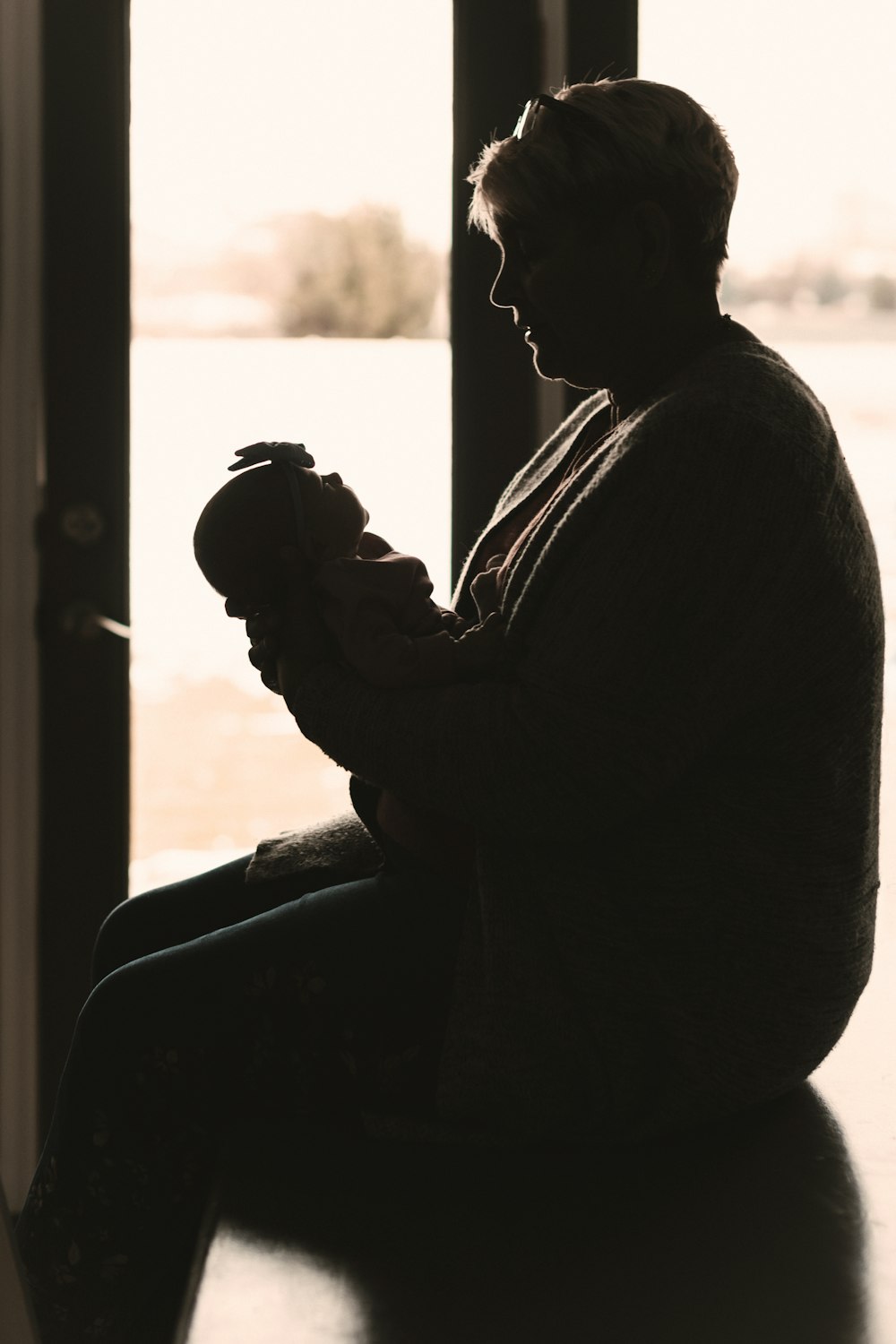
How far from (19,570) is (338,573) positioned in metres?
1.17

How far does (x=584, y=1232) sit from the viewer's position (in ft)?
3.55

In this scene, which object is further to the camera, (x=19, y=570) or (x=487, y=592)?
(x=19, y=570)

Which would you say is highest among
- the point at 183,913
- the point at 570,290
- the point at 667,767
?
the point at 570,290

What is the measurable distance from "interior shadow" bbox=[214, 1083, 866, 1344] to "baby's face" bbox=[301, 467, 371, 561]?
558 millimetres

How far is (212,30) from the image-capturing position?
84.1 inches

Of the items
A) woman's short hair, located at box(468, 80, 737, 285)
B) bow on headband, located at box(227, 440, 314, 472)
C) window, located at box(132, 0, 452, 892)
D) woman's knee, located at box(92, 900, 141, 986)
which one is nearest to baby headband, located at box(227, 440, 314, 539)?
bow on headband, located at box(227, 440, 314, 472)

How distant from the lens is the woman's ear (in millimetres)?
1155

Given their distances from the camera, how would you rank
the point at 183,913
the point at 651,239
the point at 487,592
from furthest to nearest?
1. the point at 183,913
2. the point at 487,592
3. the point at 651,239

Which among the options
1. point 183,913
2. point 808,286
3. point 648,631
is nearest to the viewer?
point 648,631

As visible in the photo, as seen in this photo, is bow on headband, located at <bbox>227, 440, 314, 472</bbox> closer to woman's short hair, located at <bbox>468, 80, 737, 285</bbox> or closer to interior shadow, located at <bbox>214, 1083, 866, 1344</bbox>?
woman's short hair, located at <bbox>468, 80, 737, 285</bbox>

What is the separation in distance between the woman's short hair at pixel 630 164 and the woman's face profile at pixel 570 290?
19mm

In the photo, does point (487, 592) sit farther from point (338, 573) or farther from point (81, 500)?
point (81, 500)

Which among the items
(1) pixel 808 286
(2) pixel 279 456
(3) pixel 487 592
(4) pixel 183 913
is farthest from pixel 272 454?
(1) pixel 808 286

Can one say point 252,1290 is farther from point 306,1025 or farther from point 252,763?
point 252,763
